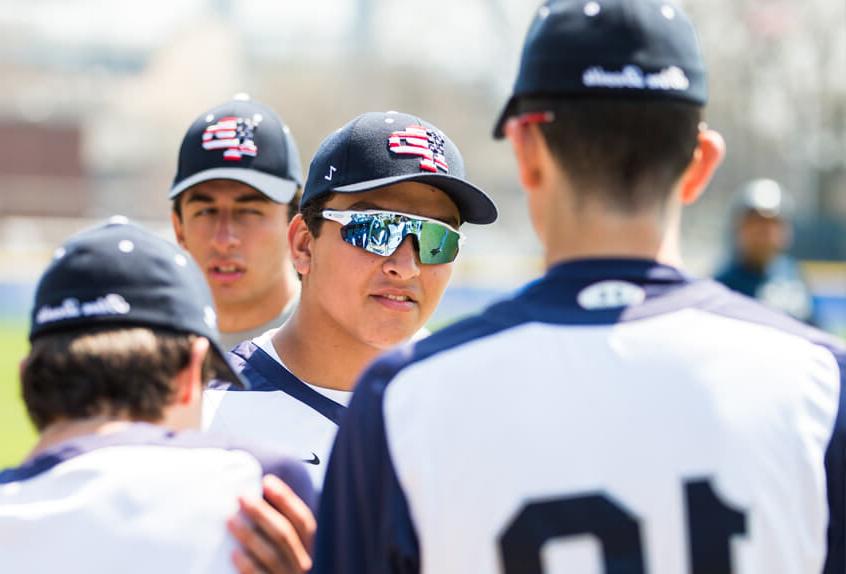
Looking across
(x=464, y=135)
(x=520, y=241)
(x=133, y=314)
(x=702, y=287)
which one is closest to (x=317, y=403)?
(x=133, y=314)

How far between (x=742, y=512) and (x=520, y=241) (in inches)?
1522

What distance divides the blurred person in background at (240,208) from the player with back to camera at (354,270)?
96 cm

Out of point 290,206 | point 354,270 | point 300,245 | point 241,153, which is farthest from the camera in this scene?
point 290,206

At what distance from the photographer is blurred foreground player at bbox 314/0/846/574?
192 cm

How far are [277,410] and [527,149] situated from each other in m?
1.51

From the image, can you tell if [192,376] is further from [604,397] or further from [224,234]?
[224,234]

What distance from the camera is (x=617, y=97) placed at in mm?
2004

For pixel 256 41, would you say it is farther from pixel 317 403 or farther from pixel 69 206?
pixel 317 403

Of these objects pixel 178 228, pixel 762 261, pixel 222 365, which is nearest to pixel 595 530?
pixel 222 365

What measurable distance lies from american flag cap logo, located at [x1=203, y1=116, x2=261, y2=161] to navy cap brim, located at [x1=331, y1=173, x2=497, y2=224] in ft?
3.66

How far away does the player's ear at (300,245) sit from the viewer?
12.0 feet

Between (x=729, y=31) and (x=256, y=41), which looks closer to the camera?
(x=729, y=31)

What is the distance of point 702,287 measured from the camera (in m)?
2.13

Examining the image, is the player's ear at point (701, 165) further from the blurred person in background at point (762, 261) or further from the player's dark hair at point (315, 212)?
the blurred person in background at point (762, 261)
